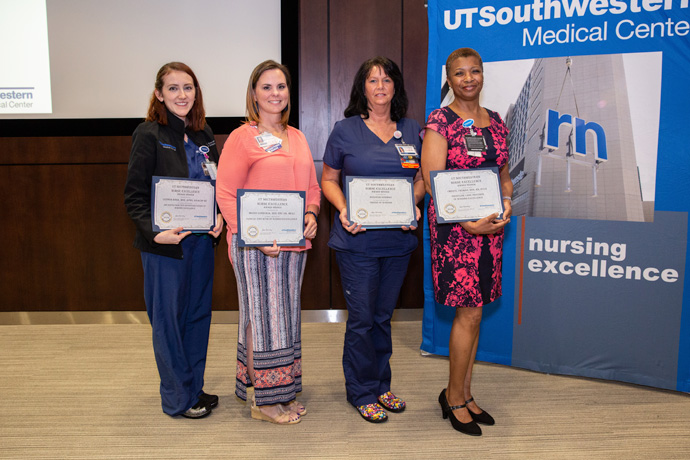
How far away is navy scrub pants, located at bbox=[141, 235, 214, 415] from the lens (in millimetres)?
2271

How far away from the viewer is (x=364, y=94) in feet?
7.68

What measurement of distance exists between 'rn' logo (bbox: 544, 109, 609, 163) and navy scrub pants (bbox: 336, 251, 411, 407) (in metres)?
1.21

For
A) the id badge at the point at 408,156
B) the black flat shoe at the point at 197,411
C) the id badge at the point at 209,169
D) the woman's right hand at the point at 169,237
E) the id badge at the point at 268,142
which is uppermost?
the id badge at the point at 268,142

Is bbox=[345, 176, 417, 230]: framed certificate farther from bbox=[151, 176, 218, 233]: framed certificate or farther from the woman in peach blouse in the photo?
bbox=[151, 176, 218, 233]: framed certificate

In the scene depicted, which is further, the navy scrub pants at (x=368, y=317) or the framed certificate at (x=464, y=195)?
the navy scrub pants at (x=368, y=317)

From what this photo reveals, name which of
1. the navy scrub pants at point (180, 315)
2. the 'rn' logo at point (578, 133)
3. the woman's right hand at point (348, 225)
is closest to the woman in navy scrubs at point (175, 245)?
the navy scrub pants at point (180, 315)

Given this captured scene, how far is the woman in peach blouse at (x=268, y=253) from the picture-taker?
216 centimetres

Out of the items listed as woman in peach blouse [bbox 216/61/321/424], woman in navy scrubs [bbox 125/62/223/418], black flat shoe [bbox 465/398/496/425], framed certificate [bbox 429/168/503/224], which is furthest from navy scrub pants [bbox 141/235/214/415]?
black flat shoe [bbox 465/398/496/425]

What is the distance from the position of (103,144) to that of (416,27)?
9.08ft

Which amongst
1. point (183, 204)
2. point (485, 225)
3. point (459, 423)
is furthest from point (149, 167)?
point (459, 423)

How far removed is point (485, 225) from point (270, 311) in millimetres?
1051

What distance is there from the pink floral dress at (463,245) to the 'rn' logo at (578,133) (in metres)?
0.76

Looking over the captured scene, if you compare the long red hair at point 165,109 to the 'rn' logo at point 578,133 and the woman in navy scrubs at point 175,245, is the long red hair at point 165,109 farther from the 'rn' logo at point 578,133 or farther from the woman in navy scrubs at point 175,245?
the 'rn' logo at point 578,133

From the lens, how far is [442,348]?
329 cm
